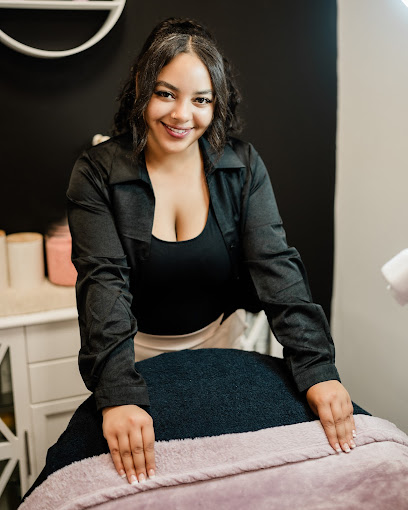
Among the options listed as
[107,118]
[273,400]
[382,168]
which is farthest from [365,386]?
[107,118]

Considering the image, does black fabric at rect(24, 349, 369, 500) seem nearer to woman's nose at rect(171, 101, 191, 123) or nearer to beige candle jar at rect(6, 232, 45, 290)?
woman's nose at rect(171, 101, 191, 123)

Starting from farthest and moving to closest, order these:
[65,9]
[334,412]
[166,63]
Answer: [65,9] < [166,63] < [334,412]

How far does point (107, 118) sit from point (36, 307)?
29.4 inches

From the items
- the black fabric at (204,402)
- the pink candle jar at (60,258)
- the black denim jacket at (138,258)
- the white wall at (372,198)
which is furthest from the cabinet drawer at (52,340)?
the white wall at (372,198)

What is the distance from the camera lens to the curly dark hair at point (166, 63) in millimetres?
1307

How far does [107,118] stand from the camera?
7.22 ft

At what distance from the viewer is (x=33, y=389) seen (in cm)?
194

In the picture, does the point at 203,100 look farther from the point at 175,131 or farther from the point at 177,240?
the point at 177,240

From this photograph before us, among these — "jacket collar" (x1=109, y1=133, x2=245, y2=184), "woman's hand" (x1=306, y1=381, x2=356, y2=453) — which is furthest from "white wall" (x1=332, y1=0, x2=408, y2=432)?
"woman's hand" (x1=306, y1=381, x2=356, y2=453)

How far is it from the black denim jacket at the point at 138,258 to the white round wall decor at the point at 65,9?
69cm

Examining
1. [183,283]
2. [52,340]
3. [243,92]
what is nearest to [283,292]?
[183,283]

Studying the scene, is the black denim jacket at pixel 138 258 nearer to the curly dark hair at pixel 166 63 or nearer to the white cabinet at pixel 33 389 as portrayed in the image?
the curly dark hair at pixel 166 63

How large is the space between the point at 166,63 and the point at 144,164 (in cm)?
25

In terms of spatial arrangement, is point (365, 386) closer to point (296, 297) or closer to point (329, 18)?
point (296, 297)
